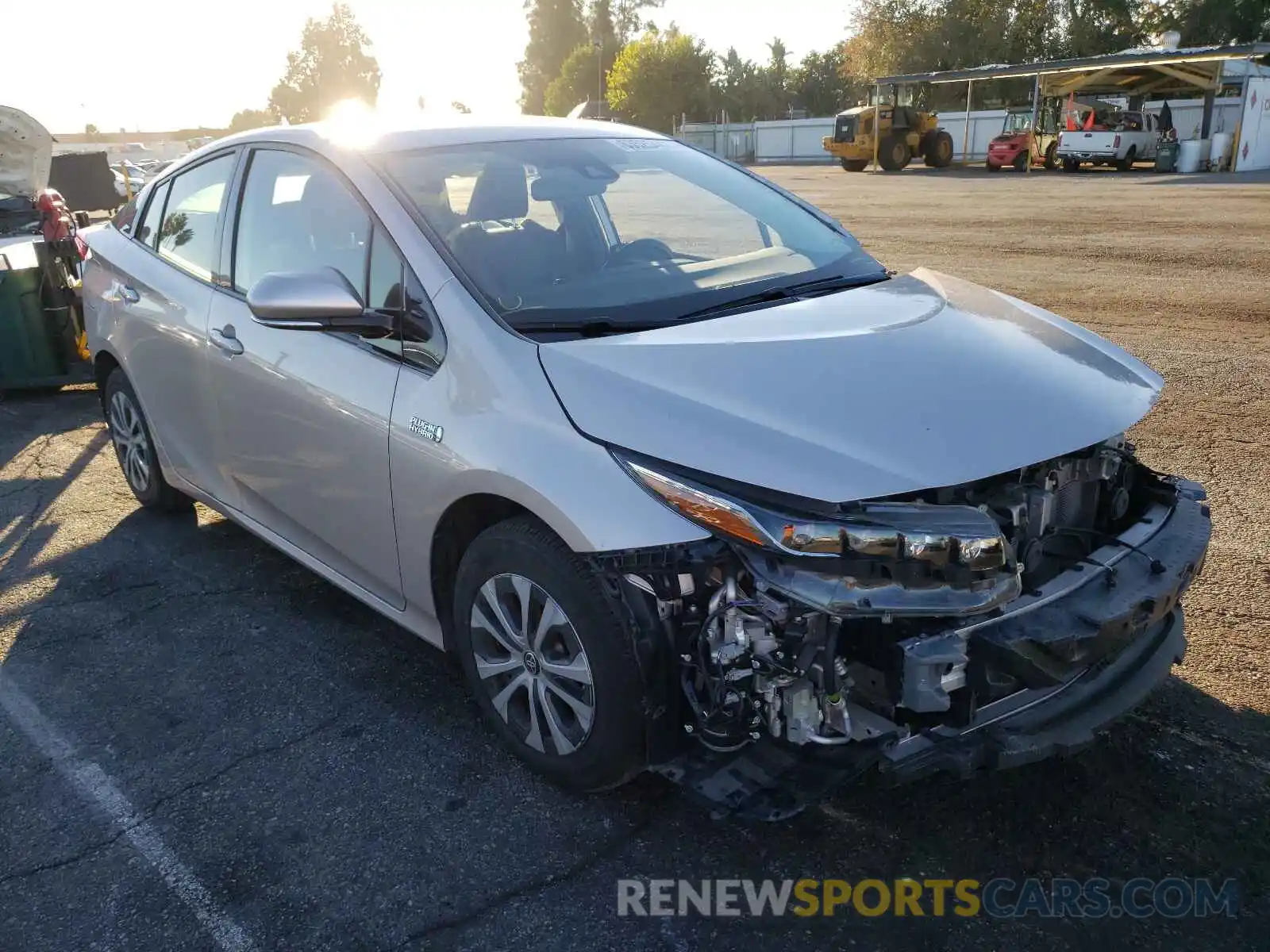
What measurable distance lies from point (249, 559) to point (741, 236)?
2648mm

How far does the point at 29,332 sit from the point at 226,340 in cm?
487

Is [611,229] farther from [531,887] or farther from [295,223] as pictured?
[531,887]

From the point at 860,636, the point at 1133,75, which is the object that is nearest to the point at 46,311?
the point at 860,636

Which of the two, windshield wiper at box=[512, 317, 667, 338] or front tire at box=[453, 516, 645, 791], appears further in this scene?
windshield wiper at box=[512, 317, 667, 338]

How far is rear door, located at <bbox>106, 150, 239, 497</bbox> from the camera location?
4.06 meters

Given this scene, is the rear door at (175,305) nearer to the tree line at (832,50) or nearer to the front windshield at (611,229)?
the front windshield at (611,229)

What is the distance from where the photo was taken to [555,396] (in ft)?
8.62

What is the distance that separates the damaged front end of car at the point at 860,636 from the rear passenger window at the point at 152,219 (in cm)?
320

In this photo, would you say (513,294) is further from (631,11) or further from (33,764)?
(631,11)

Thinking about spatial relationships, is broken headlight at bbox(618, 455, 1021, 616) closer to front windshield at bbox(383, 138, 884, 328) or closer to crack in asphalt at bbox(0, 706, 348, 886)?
front windshield at bbox(383, 138, 884, 328)

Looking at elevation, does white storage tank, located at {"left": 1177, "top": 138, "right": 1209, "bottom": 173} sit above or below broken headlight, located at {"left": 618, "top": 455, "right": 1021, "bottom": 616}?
below

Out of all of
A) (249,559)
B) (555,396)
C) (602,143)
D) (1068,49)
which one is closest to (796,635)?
(555,396)

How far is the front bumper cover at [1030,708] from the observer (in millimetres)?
2312

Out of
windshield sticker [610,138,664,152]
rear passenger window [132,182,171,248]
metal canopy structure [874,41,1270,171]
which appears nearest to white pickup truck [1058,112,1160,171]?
metal canopy structure [874,41,1270,171]
